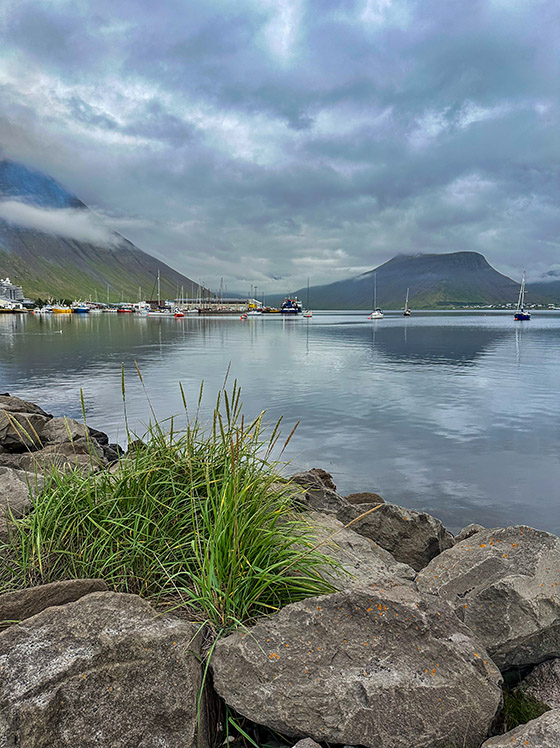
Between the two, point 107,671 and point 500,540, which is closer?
point 107,671

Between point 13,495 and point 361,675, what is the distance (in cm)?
464

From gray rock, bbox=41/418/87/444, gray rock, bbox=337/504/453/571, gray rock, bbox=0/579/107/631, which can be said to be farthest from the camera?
gray rock, bbox=41/418/87/444

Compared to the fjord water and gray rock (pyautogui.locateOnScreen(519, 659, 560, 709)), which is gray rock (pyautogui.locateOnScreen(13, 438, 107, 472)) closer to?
the fjord water

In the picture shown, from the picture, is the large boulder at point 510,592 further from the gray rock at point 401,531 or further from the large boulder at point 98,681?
the large boulder at point 98,681

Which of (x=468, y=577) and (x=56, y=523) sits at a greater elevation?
(x=56, y=523)

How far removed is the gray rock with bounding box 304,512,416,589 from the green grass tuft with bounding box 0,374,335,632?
24cm

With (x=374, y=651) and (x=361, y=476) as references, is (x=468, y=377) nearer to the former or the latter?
(x=361, y=476)

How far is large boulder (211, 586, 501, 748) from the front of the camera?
3.26 m

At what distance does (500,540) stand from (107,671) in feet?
14.1

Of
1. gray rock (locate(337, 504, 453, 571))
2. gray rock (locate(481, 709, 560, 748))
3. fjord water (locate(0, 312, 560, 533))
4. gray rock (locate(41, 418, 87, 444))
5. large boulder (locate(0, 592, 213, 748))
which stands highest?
large boulder (locate(0, 592, 213, 748))

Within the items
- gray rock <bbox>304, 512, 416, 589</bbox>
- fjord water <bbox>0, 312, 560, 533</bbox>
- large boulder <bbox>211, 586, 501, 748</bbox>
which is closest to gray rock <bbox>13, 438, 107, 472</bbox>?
fjord water <bbox>0, 312, 560, 533</bbox>

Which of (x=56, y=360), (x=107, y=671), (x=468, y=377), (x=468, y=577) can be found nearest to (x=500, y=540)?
(x=468, y=577)

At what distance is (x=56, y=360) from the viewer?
3800cm

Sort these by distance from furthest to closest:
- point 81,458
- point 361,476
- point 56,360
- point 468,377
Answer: point 56,360 < point 468,377 < point 361,476 < point 81,458
